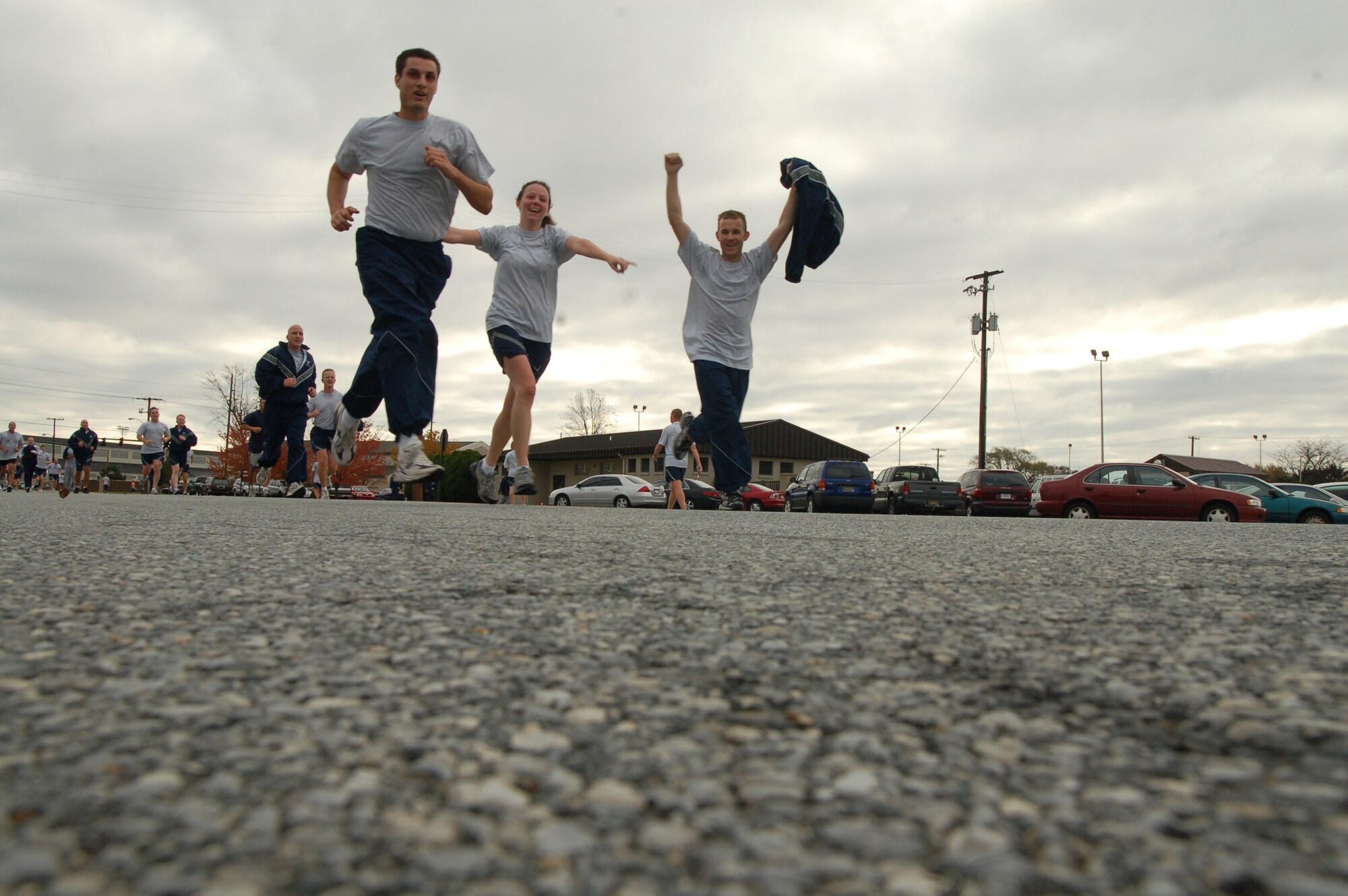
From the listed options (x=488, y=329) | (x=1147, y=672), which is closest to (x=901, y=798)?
(x=1147, y=672)

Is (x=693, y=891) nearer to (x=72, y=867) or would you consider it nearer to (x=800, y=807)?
(x=800, y=807)

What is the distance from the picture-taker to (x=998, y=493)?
68.9 feet

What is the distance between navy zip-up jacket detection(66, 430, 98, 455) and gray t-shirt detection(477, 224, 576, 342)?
576 inches

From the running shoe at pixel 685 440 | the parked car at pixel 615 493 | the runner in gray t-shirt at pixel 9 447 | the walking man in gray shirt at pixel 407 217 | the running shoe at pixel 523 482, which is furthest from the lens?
the parked car at pixel 615 493

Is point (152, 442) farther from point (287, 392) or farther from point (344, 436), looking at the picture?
point (344, 436)

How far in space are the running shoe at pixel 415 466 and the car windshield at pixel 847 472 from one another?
56.4ft

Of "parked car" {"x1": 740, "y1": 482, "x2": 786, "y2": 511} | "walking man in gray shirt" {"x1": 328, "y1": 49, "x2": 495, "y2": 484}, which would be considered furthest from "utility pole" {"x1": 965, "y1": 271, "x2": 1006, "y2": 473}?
→ "walking man in gray shirt" {"x1": 328, "y1": 49, "x2": 495, "y2": 484}

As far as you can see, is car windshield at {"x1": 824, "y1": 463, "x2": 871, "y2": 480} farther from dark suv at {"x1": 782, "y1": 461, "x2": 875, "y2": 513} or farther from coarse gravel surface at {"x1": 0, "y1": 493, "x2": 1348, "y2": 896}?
coarse gravel surface at {"x1": 0, "y1": 493, "x2": 1348, "y2": 896}

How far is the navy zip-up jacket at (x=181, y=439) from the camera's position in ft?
57.4

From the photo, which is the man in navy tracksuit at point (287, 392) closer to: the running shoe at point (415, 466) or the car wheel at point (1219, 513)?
the running shoe at point (415, 466)

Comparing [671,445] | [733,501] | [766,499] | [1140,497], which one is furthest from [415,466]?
[766,499]

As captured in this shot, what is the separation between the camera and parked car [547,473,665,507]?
24.9 meters

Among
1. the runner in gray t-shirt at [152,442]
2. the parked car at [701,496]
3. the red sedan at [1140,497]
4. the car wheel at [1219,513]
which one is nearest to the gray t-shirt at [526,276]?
the runner in gray t-shirt at [152,442]

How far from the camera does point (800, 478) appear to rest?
23.8m
